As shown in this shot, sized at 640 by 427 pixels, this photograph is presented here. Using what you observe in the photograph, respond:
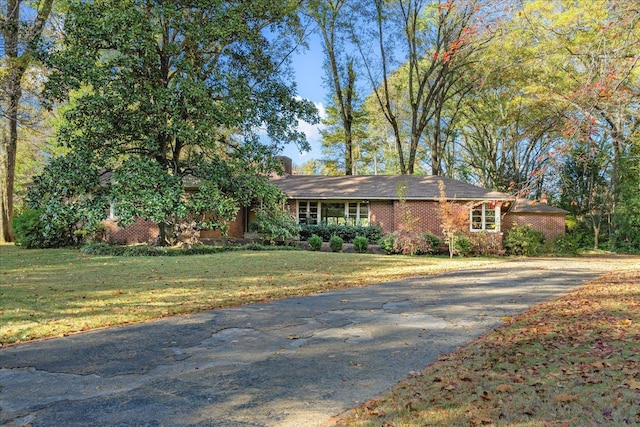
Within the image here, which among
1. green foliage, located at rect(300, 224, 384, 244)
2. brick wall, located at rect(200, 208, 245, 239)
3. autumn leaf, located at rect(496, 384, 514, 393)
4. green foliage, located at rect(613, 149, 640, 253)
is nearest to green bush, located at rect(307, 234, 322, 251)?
green foliage, located at rect(300, 224, 384, 244)

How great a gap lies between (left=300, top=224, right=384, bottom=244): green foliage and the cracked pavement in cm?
1457

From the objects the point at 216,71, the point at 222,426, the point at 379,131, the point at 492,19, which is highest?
the point at 379,131

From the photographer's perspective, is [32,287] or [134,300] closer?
[134,300]

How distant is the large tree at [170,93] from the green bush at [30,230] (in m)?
4.69

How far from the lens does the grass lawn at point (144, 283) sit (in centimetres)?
633

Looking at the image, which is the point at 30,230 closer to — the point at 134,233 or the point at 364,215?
the point at 134,233

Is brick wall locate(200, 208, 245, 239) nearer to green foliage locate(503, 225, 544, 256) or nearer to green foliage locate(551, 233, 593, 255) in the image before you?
green foliage locate(503, 225, 544, 256)

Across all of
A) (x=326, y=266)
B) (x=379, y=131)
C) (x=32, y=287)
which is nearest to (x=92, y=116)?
(x=32, y=287)

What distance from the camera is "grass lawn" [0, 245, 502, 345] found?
633 centimetres

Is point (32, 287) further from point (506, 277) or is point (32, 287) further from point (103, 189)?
point (506, 277)

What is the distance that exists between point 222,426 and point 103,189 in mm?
14903

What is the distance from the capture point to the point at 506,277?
11953mm

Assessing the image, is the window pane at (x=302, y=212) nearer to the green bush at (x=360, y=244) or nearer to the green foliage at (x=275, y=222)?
the green foliage at (x=275, y=222)

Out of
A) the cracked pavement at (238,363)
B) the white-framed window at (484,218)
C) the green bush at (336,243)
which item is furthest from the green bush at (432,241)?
the cracked pavement at (238,363)
